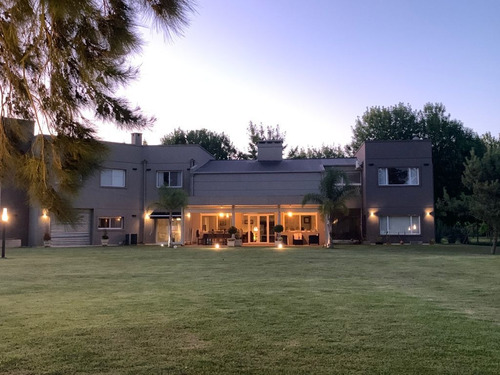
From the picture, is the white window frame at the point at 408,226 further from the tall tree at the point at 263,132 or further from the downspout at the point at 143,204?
the tall tree at the point at 263,132

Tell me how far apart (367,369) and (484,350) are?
1.54 m

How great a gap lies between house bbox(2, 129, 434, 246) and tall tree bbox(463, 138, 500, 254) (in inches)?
307

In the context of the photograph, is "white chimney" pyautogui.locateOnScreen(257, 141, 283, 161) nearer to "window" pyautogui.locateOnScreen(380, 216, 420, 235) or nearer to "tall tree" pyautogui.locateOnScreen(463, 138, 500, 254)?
"window" pyautogui.locateOnScreen(380, 216, 420, 235)

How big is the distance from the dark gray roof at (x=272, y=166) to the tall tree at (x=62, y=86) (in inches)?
1146

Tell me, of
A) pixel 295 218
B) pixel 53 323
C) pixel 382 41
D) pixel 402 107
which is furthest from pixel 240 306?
pixel 402 107

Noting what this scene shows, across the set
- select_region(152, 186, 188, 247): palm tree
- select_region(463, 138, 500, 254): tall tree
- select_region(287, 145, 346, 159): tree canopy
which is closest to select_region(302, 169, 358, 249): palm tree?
select_region(463, 138, 500, 254): tall tree

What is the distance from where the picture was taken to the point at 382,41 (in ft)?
52.0

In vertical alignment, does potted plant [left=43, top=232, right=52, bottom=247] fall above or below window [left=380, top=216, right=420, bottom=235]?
below

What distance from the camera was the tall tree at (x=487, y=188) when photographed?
71.1ft

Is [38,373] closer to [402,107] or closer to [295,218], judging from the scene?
[295,218]

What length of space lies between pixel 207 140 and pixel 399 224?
101 feet

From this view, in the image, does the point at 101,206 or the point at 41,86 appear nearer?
the point at 41,86

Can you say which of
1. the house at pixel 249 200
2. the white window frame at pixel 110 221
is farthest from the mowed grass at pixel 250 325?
the white window frame at pixel 110 221

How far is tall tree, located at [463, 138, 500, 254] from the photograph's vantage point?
21.7 meters
